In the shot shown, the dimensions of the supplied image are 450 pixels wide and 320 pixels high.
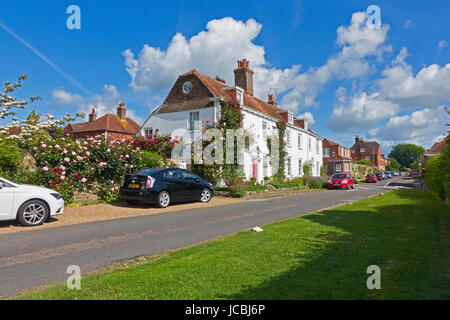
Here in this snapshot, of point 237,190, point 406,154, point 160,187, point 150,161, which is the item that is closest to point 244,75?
point 237,190

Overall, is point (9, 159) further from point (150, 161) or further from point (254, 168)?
point (254, 168)

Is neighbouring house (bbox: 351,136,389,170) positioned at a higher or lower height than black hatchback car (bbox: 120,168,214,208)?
higher

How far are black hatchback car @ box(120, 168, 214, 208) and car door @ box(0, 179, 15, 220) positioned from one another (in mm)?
4758

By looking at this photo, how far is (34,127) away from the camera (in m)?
12.8

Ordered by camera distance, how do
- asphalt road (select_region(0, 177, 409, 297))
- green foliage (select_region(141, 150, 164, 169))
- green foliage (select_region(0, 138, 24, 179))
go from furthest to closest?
green foliage (select_region(141, 150, 164, 169))
green foliage (select_region(0, 138, 24, 179))
asphalt road (select_region(0, 177, 409, 297))

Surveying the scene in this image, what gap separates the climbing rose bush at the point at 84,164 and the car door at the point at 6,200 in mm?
3366

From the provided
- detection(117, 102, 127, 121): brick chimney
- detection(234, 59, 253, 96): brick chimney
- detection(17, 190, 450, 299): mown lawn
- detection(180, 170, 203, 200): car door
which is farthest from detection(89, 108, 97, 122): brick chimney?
detection(17, 190, 450, 299): mown lawn

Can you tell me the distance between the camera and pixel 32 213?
9.26m

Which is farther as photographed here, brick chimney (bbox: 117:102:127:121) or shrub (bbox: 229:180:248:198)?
brick chimney (bbox: 117:102:127:121)

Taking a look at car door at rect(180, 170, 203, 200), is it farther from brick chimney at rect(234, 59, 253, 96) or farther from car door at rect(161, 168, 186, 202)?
brick chimney at rect(234, 59, 253, 96)

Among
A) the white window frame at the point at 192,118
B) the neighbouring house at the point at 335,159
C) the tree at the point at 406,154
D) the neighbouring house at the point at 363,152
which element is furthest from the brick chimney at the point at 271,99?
the tree at the point at 406,154

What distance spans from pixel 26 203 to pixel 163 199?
5446mm

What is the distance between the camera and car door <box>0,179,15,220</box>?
28.7ft
